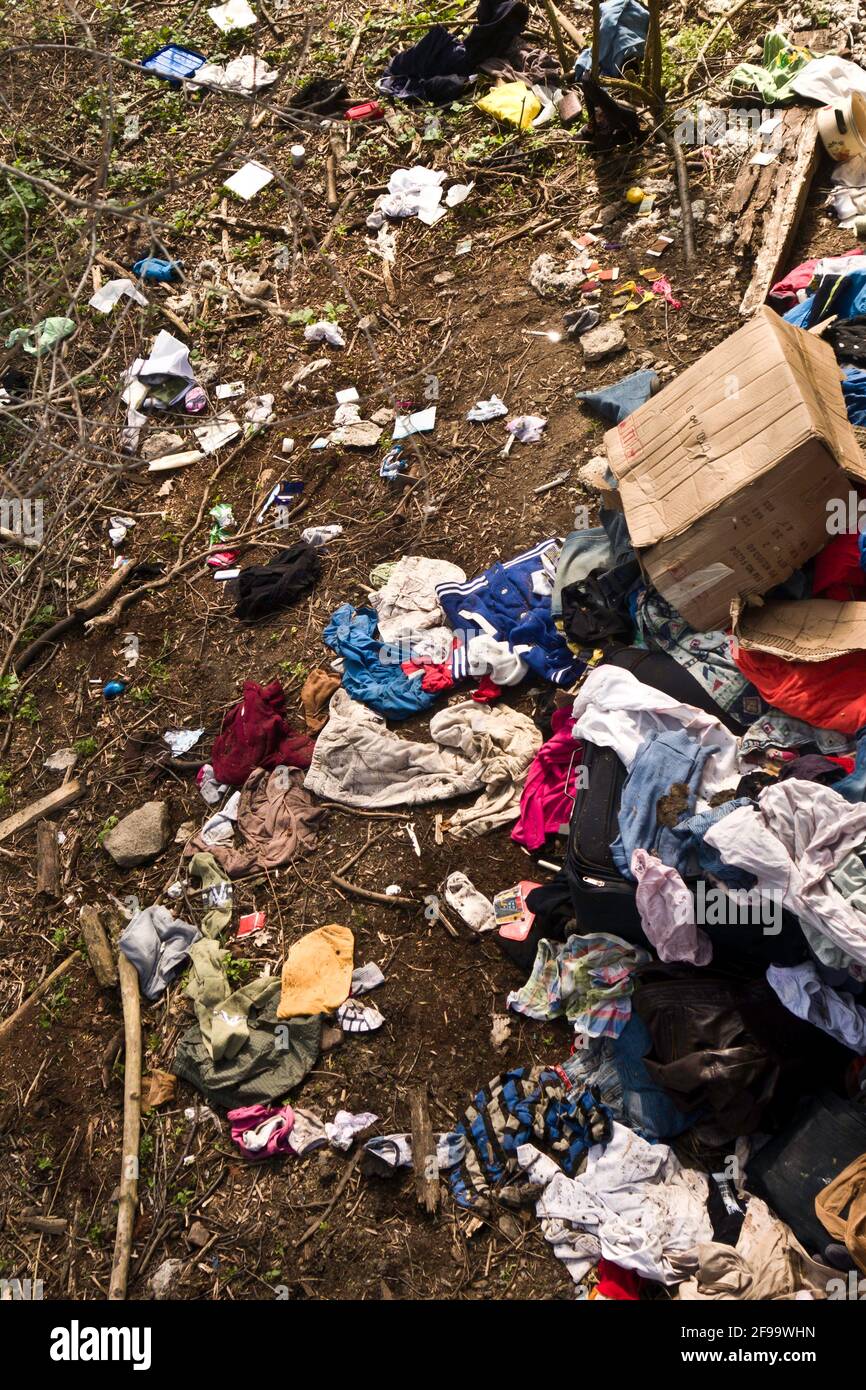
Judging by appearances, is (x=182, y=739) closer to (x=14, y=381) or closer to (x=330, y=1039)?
(x=330, y=1039)

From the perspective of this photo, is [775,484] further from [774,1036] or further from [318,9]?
[318,9]

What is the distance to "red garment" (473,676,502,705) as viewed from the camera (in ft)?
15.0

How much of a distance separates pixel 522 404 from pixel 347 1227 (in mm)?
3975

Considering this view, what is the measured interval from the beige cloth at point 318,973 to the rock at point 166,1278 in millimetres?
964

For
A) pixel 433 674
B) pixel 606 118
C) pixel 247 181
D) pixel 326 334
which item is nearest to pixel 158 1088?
pixel 433 674

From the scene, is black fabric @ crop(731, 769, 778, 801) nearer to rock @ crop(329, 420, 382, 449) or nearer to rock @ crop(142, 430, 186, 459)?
rock @ crop(329, 420, 382, 449)

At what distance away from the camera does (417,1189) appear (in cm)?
370

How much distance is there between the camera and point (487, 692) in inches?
180

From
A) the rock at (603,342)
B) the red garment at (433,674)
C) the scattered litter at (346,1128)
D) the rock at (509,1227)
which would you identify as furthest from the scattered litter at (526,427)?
the rock at (509,1227)

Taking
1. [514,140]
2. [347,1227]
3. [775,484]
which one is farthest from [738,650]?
[514,140]

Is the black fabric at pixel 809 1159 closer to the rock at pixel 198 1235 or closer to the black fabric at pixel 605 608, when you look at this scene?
the black fabric at pixel 605 608

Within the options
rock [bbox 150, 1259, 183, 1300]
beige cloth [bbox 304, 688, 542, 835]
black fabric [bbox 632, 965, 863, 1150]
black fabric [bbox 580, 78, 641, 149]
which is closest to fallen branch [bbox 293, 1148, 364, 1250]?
rock [bbox 150, 1259, 183, 1300]

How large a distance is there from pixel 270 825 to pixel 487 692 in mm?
1154

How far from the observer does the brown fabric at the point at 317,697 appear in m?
4.84
